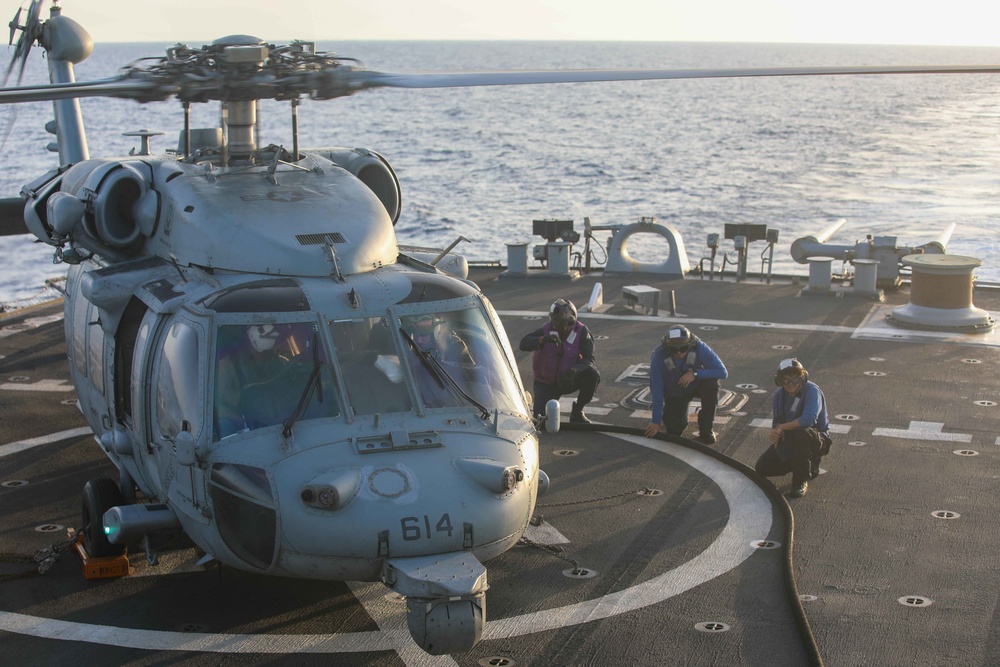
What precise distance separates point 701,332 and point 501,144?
179 feet

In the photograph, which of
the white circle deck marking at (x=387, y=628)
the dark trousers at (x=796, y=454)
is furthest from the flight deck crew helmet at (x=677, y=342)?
the white circle deck marking at (x=387, y=628)

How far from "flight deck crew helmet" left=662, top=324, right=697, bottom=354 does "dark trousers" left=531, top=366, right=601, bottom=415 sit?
3.20 feet

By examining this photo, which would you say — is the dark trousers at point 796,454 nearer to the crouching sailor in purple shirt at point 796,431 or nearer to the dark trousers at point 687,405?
the crouching sailor in purple shirt at point 796,431

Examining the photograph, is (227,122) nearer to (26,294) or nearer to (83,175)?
(83,175)

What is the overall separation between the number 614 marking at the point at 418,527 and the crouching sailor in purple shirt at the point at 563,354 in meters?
5.29

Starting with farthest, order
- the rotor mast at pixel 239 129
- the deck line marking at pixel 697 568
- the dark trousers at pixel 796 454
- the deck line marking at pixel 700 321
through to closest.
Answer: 1. the deck line marking at pixel 700 321
2. the dark trousers at pixel 796 454
3. the rotor mast at pixel 239 129
4. the deck line marking at pixel 697 568

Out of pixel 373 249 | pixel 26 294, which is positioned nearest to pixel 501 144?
pixel 26 294

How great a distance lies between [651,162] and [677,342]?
5280 cm

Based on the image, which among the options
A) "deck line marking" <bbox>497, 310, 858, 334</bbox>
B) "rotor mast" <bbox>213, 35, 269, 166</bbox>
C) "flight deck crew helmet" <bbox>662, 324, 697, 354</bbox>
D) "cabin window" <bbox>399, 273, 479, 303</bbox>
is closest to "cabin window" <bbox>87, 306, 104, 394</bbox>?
"rotor mast" <bbox>213, 35, 269, 166</bbox>

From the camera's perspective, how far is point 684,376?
39.0ft

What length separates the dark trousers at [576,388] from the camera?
12.6m

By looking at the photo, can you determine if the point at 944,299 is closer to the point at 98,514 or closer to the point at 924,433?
the point at 924,433

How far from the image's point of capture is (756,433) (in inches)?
494

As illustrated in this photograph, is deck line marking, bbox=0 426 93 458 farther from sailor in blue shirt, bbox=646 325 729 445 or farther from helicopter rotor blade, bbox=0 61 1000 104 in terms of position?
sailor in blue shirt, bbox=646 325 729 445
